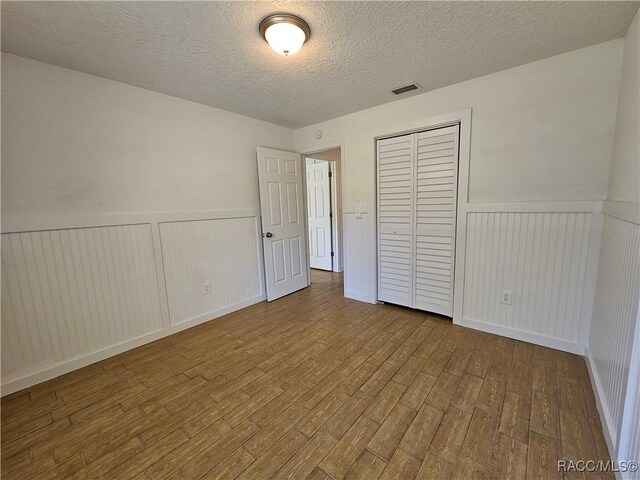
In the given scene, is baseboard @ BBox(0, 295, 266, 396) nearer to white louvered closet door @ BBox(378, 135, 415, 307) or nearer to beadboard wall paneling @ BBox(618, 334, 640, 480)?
white louvered closet door @ BBox(378, 135, 415, 307)

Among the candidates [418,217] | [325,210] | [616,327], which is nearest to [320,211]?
[325,210]

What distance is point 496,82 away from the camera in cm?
222

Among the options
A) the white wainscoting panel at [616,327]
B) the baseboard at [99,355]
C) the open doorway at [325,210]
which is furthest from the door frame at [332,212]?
the white wainscoting panel at [616,327]

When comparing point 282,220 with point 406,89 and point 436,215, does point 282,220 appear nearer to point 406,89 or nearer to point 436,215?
point 436,215

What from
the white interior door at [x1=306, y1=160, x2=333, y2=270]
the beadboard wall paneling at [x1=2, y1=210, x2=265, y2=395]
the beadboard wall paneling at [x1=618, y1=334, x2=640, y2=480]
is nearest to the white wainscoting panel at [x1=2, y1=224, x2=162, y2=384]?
the beadboard wall paneling at [x1=2, y1=210, x2=265, y2=395]

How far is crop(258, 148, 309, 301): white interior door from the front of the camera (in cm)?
337

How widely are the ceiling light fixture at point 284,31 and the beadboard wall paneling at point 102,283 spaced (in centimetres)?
183

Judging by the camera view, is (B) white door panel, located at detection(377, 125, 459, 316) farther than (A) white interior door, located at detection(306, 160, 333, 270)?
No

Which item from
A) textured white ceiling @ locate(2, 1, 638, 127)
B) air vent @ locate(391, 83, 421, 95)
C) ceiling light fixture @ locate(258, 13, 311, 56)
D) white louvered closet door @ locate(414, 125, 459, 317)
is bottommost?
white louvered closet door @ locate(414, 125, 459, 317)

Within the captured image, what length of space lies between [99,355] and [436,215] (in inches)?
131

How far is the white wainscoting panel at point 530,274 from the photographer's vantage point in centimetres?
203

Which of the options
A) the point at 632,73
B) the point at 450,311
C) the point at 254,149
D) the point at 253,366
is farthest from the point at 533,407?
the point at 254,149

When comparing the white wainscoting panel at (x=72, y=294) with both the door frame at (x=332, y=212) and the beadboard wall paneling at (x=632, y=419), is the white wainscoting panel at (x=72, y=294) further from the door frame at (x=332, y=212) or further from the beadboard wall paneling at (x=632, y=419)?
the beadboard wall paneling at (x=632, y=419)

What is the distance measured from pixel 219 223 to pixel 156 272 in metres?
0.81
